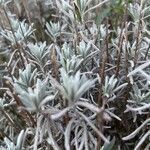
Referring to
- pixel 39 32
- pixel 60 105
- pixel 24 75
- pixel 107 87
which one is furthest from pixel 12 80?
pixel 39 32

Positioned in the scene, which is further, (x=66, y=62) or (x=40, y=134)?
(x=66, y=62)

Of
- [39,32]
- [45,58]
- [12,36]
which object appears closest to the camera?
[45,58]

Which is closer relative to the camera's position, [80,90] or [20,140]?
[80,90]

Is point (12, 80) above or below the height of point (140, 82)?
above

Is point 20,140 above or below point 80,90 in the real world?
below

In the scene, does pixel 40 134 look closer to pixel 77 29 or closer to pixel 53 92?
pixel 53 92

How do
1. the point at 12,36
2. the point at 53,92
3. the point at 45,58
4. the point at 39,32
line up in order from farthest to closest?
1. the point at 39,32
2. the point at 12,36
3. the point at 45,58
4. the point at 53,92

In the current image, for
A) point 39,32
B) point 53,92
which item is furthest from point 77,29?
point 39,32

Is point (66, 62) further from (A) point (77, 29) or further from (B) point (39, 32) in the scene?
(B) point (39, 32)

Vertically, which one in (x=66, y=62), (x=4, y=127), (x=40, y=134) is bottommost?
(x=4, y=127)
